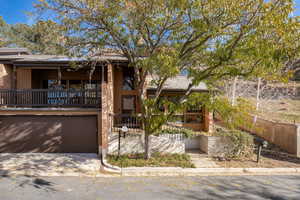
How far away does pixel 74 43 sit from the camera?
7.78 m

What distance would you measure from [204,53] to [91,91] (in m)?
5.97

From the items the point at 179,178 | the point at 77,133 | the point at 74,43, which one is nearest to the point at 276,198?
the point at 179,178

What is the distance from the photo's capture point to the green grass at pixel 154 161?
7.65m

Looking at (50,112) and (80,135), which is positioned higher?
(50,112)

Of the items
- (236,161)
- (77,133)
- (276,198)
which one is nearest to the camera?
(276,198)

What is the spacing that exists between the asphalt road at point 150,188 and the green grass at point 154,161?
3.36 feet

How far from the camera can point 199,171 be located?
7289mm

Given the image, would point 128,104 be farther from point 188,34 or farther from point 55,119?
point 188,34

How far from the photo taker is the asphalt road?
527 centimetres

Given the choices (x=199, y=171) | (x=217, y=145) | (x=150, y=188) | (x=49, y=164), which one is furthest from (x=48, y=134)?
(x=217, y=145)

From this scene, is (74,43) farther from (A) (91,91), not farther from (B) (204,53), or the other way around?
(B) (204,53)

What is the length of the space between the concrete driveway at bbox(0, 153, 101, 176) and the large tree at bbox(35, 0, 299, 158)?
269cm

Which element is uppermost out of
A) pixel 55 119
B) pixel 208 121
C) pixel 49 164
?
pixel 55 119

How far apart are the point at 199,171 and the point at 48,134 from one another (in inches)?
302
